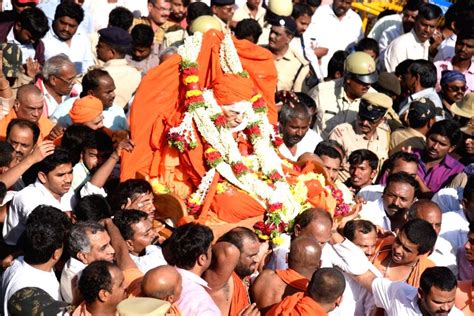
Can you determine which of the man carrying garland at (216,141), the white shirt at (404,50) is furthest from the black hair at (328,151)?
the white shirt at (404,50)

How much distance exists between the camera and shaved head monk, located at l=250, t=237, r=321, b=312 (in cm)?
716

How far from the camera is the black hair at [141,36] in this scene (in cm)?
1094

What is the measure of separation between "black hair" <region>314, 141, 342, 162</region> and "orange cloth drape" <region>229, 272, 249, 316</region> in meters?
2.30

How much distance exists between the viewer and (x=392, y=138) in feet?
34.6

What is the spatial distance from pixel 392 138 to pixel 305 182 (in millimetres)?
1968

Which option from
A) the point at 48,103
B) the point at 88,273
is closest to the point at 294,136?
the point at 48,103

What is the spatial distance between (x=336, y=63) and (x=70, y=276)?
541 centimetres

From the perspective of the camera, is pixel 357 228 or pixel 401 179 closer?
pixel 357 228

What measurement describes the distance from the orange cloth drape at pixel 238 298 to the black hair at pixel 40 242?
1269 millimetres

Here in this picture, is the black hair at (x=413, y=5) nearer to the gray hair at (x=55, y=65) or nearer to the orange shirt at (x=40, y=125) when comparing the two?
the gray hair at (x=55, y=65)

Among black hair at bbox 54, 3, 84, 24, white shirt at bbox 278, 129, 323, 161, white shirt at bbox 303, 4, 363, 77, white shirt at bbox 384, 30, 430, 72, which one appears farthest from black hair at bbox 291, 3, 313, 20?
black hair at bbox 54, 3, 84, 24

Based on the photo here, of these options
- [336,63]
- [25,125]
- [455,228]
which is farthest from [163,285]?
[336,63]

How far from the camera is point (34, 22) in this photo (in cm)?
1023

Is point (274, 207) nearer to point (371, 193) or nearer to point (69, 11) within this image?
point (371, 193)
